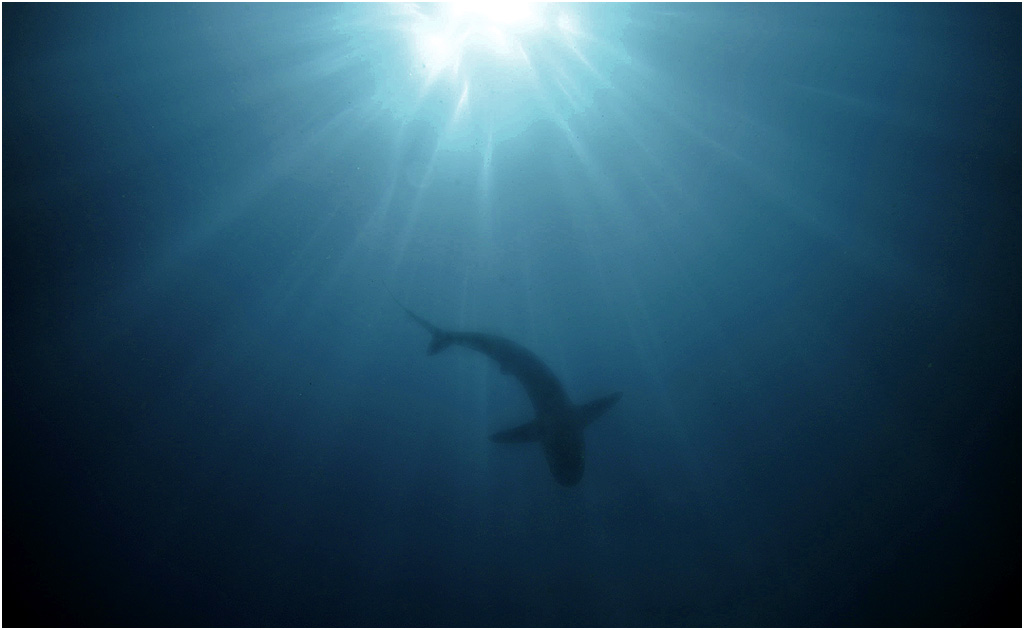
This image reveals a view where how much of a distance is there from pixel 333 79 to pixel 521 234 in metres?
5.70

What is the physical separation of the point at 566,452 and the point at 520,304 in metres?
6.75

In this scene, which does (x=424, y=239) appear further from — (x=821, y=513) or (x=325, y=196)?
(x=821, y=513)

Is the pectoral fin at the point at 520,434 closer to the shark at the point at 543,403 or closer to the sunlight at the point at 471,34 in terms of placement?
the shark at the point at 543,403

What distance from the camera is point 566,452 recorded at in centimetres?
613

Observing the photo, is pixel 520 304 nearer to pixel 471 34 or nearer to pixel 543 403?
pixel 543 403

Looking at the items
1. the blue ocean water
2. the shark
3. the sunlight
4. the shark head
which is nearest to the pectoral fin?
the shark

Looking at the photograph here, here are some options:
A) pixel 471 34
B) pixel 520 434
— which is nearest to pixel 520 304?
A: pixel 520 434

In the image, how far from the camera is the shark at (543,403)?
575 cm

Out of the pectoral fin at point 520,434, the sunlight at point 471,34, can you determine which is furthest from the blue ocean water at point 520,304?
the pectoral fin at point 520,434

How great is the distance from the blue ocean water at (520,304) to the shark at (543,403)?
128 cm

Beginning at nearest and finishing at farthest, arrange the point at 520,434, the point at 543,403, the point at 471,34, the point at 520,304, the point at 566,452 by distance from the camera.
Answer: the point at 543,403 < the point at 566,452 < the point at 520,434 < the point at 471,34 < the point at 520,304

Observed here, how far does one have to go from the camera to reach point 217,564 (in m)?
9.33

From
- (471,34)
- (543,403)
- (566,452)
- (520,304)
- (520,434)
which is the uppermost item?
(471,34)

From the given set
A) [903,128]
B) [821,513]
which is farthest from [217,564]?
[903,128]
